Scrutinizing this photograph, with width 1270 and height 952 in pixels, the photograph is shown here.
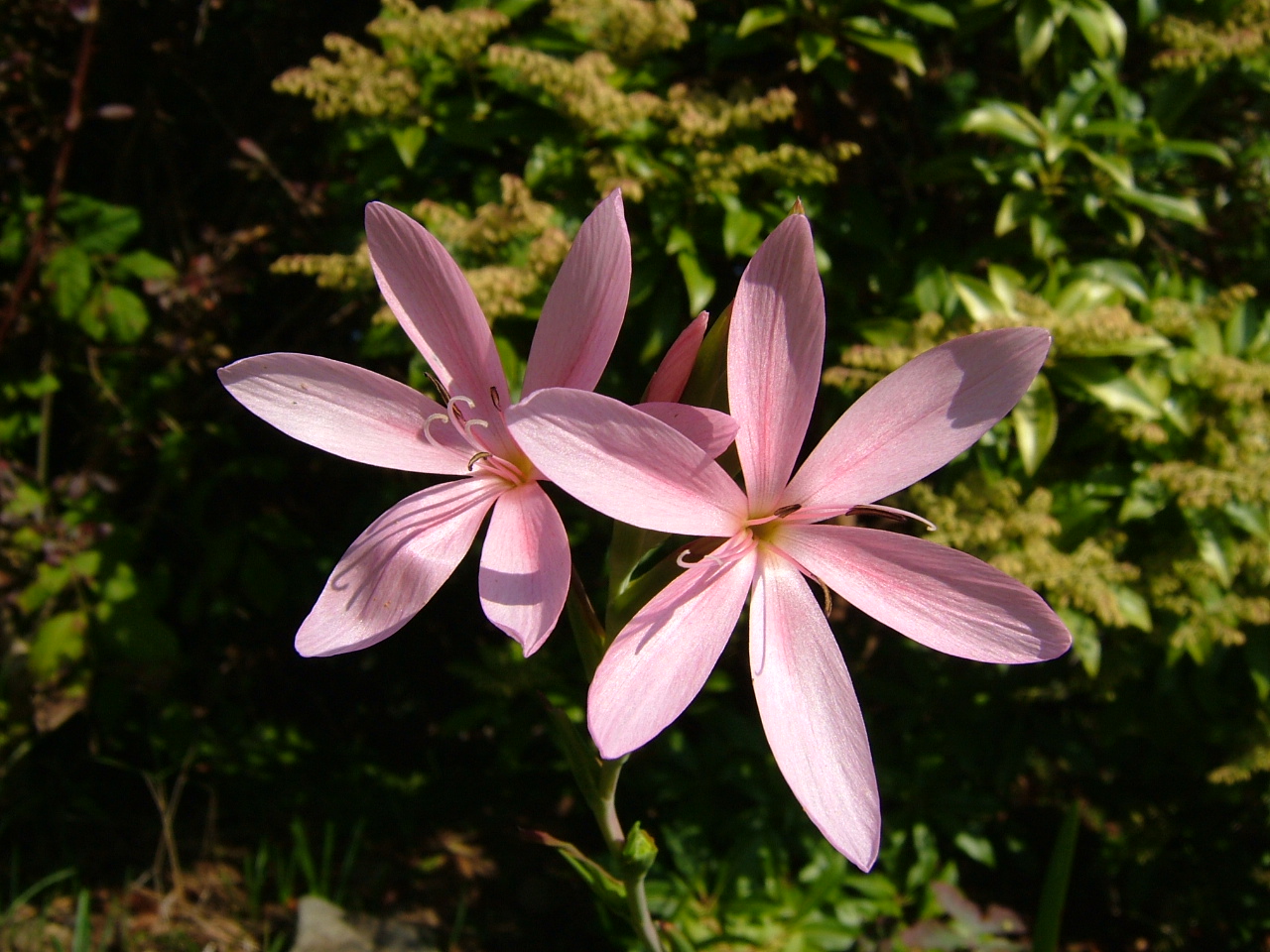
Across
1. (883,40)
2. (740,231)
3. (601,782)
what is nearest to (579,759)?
(601,782)

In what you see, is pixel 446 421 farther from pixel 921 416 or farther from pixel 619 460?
pixel 921 416

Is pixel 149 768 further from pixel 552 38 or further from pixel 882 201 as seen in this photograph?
pixel 882 201

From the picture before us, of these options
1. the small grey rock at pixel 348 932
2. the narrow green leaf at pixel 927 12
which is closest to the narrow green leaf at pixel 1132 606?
the narrow green leaf at pixel 927 12

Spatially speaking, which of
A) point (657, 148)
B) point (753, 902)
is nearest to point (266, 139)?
point (657, 148)

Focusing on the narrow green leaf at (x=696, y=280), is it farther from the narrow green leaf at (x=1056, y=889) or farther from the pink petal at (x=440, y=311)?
the narrow green leaf at (x=1056, y=889)

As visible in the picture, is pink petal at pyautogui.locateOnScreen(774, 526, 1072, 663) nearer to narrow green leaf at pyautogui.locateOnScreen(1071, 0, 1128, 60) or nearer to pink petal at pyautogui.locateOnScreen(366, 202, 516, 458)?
pink petal at pyautogui.locateOnScreen(366, 202, 516, 458)

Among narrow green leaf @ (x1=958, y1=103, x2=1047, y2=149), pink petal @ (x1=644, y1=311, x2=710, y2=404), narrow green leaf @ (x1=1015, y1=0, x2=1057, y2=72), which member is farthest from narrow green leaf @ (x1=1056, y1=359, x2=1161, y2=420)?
pink petal @ (x1=644, y1=311, x2=710, y2=404)

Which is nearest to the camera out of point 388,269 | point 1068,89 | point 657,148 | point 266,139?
point 388,269

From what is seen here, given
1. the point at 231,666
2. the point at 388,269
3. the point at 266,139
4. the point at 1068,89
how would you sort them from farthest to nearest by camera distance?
the point at 231,666, the point at 266,139, the point at 1068,89, the point at 388,269
